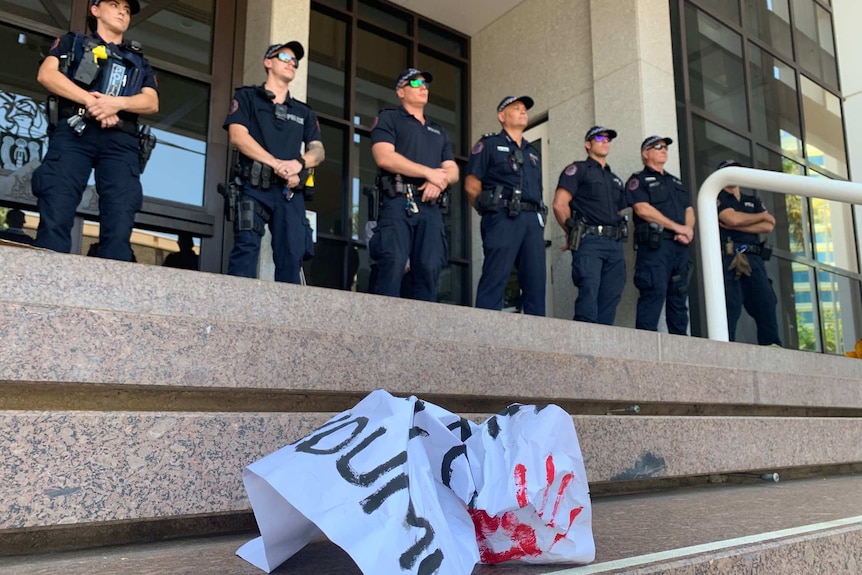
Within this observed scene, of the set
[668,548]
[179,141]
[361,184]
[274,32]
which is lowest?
[668,548]

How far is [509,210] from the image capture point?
15.4ft

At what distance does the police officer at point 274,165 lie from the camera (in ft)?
12.7

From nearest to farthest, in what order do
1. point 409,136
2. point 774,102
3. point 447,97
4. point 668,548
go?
1. point 668,548
2. point 409,136
3. point 774,102
4. point 447,97

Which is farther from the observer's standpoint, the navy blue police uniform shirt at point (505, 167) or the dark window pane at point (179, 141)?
the dark window pane at point (179, 141)

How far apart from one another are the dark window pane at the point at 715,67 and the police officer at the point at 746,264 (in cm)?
131

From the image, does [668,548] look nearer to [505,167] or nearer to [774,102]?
[505,167]

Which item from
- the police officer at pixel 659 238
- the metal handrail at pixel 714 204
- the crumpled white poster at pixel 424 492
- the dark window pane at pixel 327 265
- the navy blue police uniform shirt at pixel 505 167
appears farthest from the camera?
the dark window pane at pixel 327 265

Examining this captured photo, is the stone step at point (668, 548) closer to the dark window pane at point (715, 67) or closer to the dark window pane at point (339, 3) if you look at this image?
the dark window pane at point (715, 67)

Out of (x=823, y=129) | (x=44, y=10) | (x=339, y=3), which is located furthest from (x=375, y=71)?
(x=823, y=129)

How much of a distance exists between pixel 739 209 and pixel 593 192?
1692 mm

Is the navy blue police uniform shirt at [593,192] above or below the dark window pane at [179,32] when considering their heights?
below

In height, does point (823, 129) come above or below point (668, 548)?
above

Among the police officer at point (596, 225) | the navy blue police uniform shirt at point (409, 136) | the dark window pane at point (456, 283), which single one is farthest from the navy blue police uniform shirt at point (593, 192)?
the dark window pane at point (456, 283)

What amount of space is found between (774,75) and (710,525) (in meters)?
7.42
